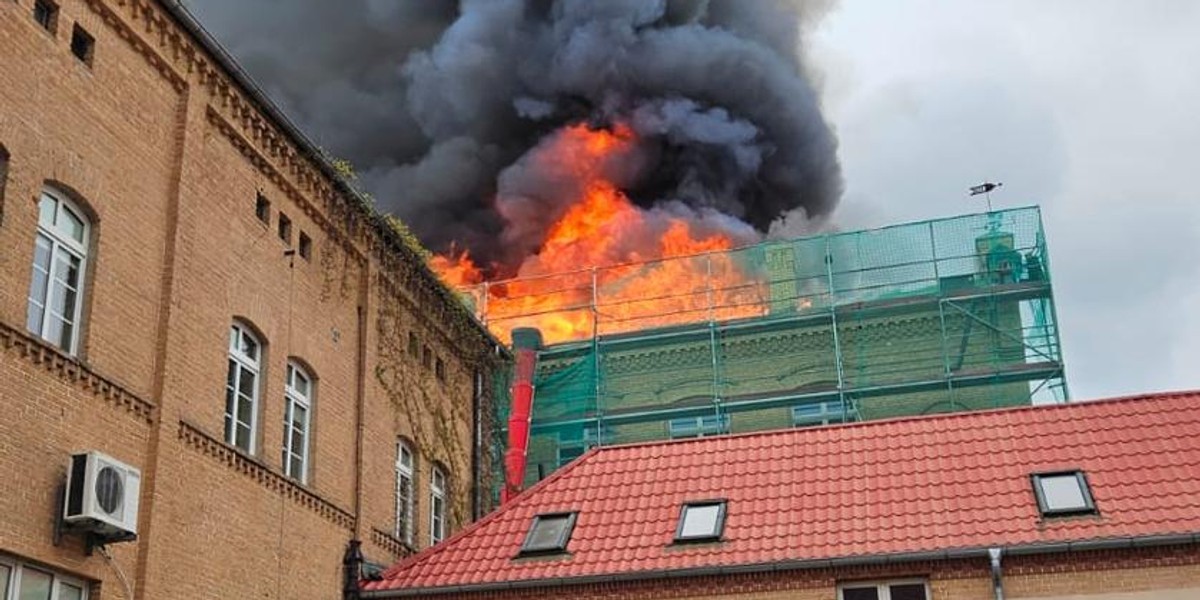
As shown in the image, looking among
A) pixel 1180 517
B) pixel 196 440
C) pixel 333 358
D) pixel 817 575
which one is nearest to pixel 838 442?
pixel 817 575

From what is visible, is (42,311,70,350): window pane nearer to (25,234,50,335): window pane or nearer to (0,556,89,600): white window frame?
(25,234,50,335): window pane

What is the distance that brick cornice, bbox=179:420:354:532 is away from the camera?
15.9 metres

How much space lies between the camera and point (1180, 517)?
53.5 feet

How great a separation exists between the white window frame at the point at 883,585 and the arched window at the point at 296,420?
7729 millimetres

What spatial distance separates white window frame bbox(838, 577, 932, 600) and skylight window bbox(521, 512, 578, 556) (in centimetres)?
395

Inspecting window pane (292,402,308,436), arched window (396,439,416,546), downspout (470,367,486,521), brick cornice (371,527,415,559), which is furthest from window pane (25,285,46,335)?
downspout (470,367,486,521)

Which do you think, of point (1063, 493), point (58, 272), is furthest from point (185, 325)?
point (1063, 493)

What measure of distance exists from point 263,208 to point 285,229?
0.65 m

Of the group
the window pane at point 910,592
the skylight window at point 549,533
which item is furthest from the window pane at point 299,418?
the window pane at point 910,592

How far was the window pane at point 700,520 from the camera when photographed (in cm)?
1820

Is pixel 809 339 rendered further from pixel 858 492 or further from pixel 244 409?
pixel 244 409

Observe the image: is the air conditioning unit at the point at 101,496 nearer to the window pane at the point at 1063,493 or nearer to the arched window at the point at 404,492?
the arched window at the point at 404,492

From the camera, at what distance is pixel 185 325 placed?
52.4 ft

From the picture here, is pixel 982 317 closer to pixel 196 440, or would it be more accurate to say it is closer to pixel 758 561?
pixel 758 561
